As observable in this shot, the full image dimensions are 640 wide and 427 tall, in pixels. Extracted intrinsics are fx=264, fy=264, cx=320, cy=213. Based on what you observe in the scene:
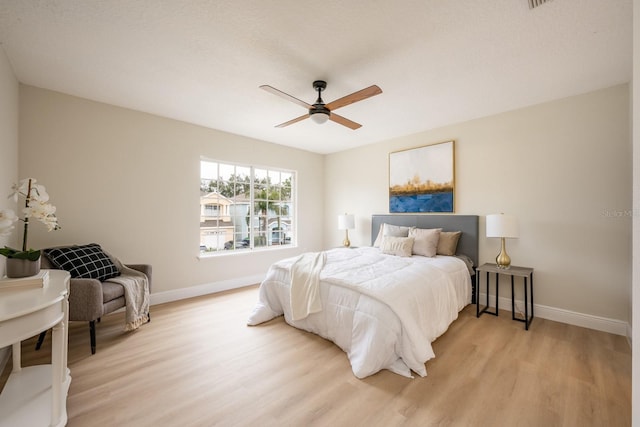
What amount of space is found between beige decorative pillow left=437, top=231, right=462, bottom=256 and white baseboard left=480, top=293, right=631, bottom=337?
84cm

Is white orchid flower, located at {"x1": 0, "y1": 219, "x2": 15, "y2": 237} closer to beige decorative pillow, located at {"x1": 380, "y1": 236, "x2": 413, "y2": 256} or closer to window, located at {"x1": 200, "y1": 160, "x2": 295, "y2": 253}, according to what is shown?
window, located at {"x1": 200, "y1": 160, "x2": 295, "y2": 253}

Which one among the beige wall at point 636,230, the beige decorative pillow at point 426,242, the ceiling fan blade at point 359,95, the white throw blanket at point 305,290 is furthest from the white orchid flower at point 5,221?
the beige decorative pillow at point 426,242

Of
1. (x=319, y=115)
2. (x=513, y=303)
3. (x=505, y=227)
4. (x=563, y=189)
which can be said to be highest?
(x=319, y=115)

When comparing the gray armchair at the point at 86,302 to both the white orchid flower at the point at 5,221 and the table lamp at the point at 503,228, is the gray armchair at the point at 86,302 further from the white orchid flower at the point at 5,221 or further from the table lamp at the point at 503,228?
the table lamp at the point at 503,228

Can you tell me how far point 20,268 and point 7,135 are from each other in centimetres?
158

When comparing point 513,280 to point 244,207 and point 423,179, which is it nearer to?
point 423,179

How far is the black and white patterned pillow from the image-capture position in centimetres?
252

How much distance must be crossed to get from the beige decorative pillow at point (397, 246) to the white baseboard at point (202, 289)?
2299mm

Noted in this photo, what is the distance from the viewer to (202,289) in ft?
13.0

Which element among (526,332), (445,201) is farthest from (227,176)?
(526,332)

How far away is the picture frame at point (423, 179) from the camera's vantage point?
12.8ft

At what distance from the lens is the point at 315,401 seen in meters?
1.75

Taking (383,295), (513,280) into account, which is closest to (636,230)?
(383,295)

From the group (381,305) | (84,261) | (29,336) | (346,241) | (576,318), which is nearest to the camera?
(29,336)
